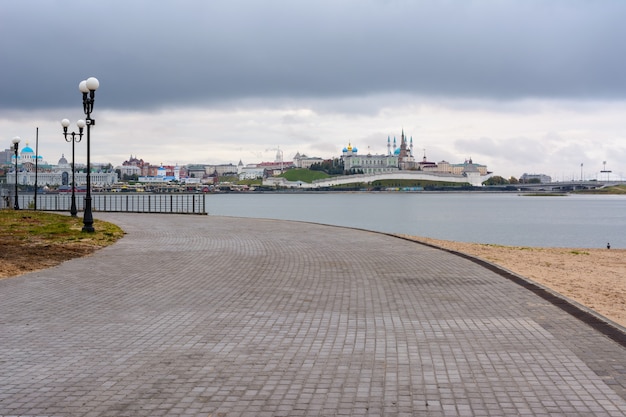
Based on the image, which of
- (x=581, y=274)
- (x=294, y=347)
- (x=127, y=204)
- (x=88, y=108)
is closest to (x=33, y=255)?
(x=88, y=108)

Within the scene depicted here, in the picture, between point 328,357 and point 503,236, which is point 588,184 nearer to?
point 503,236

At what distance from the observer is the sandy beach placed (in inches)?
380

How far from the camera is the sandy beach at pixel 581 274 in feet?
31.7

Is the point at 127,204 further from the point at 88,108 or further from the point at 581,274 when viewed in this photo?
the point at 581,274

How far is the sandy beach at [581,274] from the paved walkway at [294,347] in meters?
0.91

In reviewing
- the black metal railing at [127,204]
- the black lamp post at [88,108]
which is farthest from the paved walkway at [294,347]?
the black metal railing at [127,204]

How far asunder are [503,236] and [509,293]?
35.6 metres

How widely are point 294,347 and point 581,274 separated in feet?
29.7

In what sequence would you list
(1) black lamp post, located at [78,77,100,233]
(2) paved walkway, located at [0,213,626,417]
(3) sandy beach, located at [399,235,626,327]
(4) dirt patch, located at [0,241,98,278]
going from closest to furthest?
(2) paved walkway, located at [0,213,626,417], (3) sandy beach, located at [399,235,626,327], (4) dirt patch, located at [0,241,98,278], (1) black lamp post, located at [78,77,100,233]

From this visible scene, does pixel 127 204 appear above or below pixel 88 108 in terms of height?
below

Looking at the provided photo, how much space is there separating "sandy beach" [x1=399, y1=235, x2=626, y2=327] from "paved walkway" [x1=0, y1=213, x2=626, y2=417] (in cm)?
91

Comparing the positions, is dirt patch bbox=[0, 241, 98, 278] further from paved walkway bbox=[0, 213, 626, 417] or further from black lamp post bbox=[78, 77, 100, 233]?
black lamp post bbox=[78, 77, 100, 233]

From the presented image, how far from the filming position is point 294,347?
264 inches

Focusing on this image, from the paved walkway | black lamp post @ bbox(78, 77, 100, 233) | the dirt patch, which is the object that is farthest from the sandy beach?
black lamp post @ bbox(78, 77, 100, 233)
